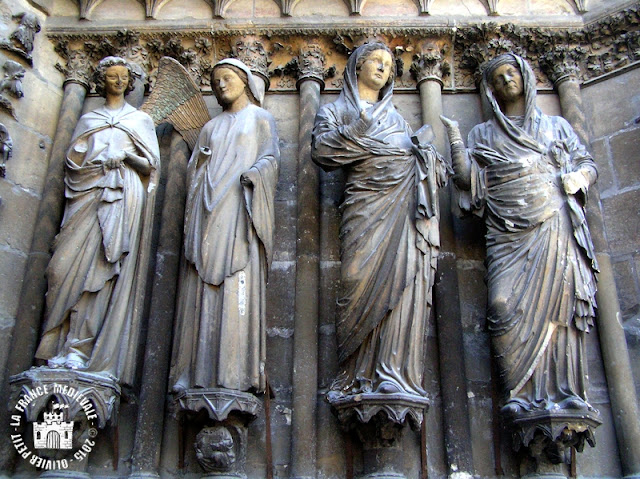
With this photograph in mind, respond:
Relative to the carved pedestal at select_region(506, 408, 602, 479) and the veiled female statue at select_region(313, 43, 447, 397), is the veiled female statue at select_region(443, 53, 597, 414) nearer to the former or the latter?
the carved pedestal at select_region(506, 408, 602, 479)

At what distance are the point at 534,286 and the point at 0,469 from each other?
4.53m

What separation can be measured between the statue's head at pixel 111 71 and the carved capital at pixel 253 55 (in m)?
1.17

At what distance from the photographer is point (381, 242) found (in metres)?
6.02

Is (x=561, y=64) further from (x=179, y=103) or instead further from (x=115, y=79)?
(x=115, y=79)

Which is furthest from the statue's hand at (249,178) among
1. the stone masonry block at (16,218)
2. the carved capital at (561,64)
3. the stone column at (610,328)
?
the carved capital at (561,64)

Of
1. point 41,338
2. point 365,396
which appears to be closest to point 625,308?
point 365,396

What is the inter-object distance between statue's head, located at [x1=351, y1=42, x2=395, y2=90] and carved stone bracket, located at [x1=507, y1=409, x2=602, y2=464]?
3.29 meters

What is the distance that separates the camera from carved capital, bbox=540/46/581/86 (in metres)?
7.62

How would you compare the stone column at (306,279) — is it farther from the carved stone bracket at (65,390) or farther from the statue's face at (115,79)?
the statue's face at (115,79)

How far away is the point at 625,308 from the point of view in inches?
260

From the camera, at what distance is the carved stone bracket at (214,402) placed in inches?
216

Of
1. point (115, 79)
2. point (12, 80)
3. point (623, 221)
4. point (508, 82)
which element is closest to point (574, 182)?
point (623, 221)

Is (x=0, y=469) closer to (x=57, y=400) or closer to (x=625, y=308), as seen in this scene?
(x=57, y=400)

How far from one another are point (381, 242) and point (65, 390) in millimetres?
2696
